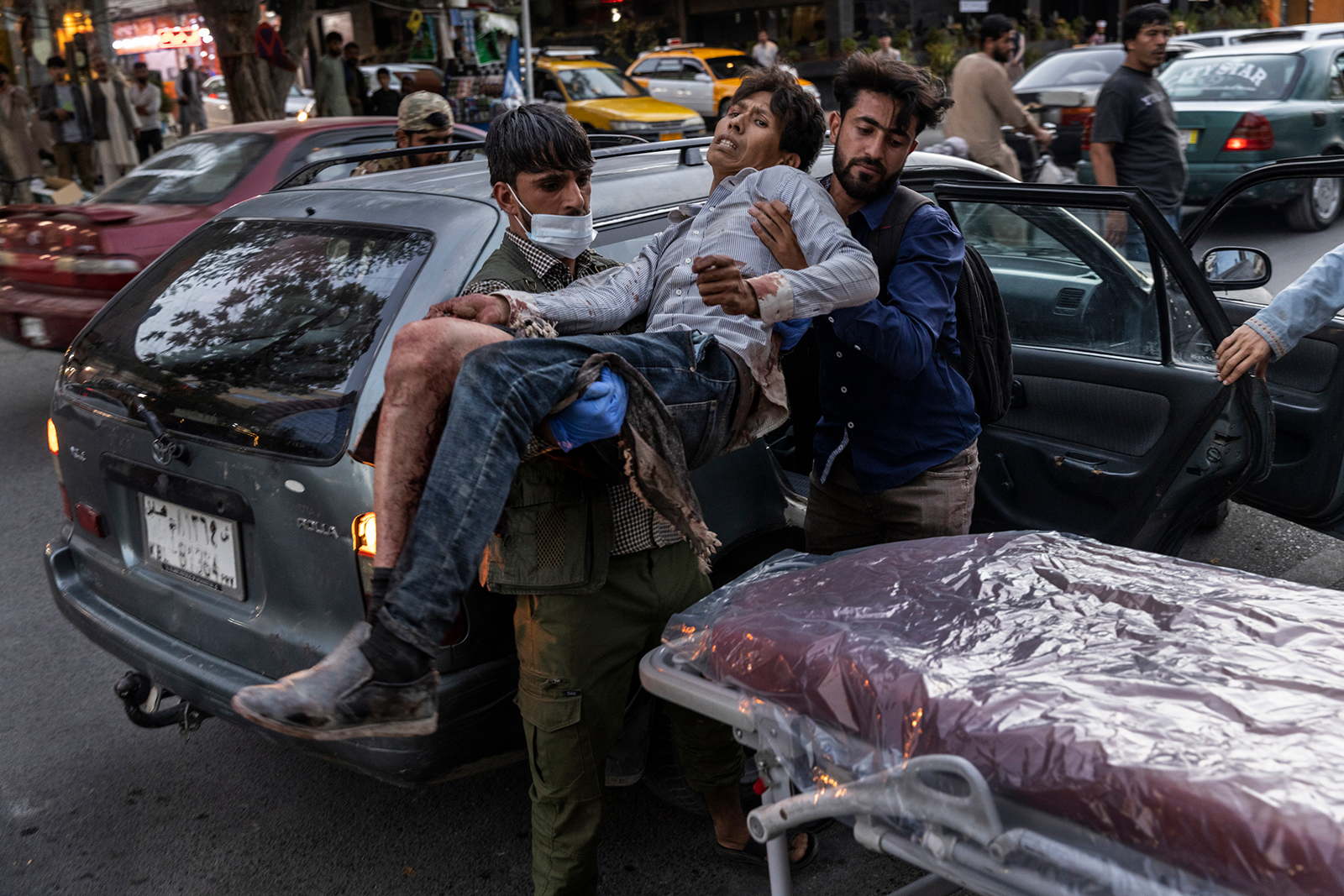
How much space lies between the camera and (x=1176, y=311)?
3.29 meters

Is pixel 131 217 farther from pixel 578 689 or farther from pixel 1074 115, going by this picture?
pixel 1074 115

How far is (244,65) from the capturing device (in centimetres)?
1175

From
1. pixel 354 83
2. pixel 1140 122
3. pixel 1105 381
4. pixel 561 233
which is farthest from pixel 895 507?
pixel 354 83

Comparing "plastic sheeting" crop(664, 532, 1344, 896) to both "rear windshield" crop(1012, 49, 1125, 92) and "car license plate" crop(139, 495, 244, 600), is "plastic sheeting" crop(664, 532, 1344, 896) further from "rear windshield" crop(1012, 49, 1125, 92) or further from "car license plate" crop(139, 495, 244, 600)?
"rear windshield" crop(1012, 49, 1125, 92)

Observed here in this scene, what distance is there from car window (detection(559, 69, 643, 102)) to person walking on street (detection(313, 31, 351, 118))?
14.3ft

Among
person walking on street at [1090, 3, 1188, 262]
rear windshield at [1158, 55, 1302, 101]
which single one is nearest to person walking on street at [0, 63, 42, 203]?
person walking on street at [1090, 3, 1188, 262]

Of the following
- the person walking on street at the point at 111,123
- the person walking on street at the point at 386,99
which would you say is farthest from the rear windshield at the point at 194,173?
the person walking on street at the point at 111,123

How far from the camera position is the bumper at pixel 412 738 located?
7.73 ft

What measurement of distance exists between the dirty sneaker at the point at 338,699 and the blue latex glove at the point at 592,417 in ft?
1.54

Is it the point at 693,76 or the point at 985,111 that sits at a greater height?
the point at 693,76

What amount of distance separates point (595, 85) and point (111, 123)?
275 inches

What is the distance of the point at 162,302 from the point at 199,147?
440 centimetres

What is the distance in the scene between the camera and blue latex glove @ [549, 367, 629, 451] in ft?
6.47

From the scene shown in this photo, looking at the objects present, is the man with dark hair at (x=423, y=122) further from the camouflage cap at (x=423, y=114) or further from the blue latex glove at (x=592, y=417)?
the blue latex glove at (x=592, y=417)
